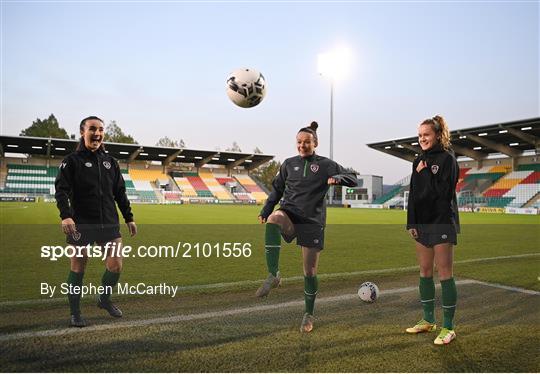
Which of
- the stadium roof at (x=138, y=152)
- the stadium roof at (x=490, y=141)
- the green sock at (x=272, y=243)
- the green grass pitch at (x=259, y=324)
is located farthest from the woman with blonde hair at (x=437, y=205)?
the stadium roof at (x=138, y=152)

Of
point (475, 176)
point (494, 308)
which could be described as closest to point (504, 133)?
point (475, 176)

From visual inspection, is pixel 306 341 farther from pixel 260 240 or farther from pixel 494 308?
pixel 260 240

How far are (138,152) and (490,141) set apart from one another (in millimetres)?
40113

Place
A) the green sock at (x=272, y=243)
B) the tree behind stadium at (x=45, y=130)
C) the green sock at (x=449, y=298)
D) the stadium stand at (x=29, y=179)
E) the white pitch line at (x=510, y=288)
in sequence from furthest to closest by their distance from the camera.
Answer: the tree behind stadium at (x=45, y=130) → the stadium stand at (x=29, y=179) → the white pitch line at (x=510, y=288) → the green sock at (x=272, y=243) → the green sock at (x=449, y=298)

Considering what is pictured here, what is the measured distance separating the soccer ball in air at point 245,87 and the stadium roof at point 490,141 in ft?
98.8

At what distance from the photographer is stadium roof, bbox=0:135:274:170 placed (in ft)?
144

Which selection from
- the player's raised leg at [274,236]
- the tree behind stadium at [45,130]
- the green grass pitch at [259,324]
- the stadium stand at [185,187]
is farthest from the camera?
the tree behind stadium at [45,130]

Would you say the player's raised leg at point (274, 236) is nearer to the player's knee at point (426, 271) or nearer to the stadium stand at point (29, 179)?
the player's knee at point (426, 271)

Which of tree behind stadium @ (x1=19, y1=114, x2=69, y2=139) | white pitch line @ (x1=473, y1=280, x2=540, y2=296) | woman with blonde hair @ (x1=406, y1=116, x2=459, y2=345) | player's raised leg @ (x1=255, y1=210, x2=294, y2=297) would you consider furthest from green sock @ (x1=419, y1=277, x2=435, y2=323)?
tree behind stadium @ (x1=19, y1=114, x2=69, y2=139)

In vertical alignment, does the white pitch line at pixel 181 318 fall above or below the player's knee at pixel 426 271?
below

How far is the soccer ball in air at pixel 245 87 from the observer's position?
5.66 meters

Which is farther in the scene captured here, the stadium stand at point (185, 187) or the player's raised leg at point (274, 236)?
the stadium stand at point (185, 187)

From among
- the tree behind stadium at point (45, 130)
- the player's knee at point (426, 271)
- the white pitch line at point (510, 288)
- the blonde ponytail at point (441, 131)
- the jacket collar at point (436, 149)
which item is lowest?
the white pitch line at point (510, 288)

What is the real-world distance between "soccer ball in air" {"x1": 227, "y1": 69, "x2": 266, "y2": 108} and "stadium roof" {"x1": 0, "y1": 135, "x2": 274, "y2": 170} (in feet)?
118
